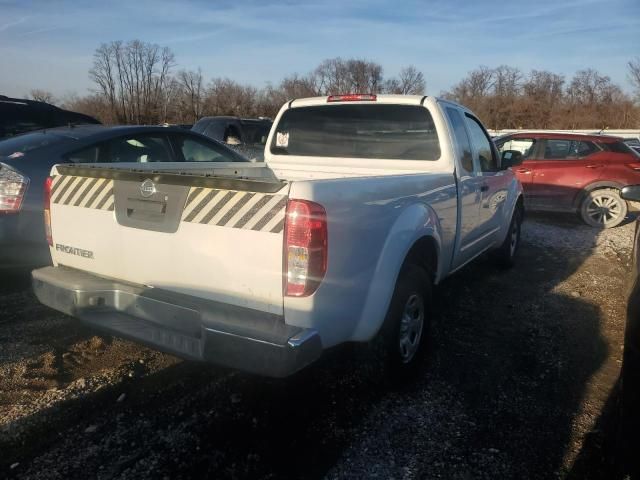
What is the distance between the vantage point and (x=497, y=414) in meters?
2.95

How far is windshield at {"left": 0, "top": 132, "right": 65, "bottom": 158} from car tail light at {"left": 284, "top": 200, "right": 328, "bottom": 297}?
343 centimetres

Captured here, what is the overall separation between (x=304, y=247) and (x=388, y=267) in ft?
2.32

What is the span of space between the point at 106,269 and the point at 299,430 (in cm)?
144

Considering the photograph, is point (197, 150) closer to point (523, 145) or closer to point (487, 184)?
point (487, 184)

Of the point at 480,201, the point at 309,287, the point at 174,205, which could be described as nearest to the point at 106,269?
the point at 174,205

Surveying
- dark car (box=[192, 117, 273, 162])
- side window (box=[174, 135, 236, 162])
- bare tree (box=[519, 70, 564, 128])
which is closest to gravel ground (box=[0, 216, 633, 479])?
side window (box=[174, 135, 236, 162])

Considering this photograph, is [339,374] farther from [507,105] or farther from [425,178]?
[507,105]

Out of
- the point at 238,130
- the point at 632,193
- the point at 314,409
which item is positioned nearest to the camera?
the point at 314,409

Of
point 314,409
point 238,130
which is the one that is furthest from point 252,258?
point 238,130

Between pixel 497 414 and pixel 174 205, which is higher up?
pixel 174 205

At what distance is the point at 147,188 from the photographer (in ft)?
8.66

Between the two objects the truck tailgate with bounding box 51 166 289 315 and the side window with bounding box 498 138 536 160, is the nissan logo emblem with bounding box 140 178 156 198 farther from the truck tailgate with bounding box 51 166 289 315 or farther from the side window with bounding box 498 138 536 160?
the side window with bounding box 498 138 536 160

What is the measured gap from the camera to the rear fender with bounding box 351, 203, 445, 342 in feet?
8.66

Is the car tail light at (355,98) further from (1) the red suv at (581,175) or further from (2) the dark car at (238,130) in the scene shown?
(2) the dark car at (238,130)
